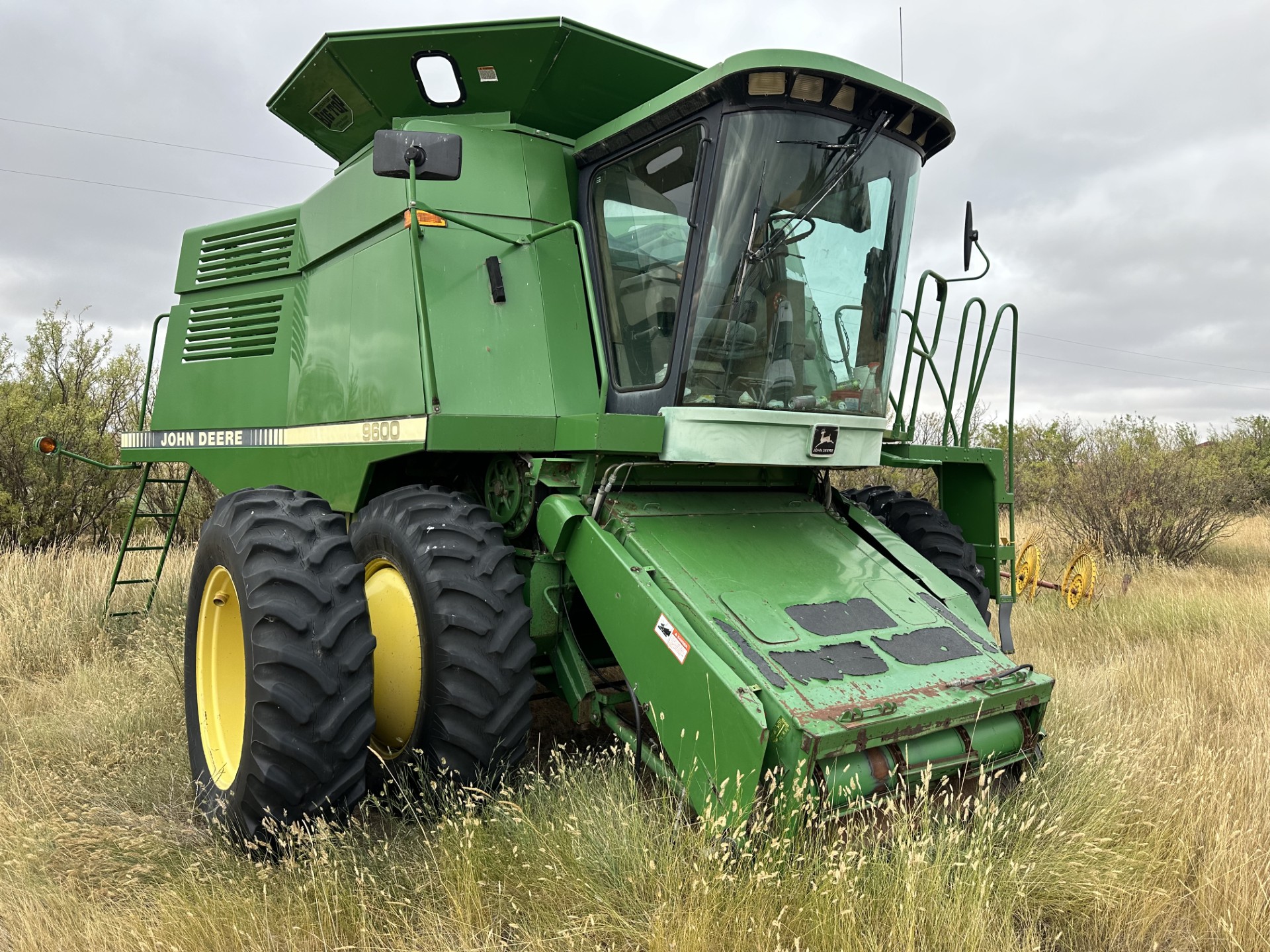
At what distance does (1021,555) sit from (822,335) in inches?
191

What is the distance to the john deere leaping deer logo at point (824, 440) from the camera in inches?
140

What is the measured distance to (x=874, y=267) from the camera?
384cm

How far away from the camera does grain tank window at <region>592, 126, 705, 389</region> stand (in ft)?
11.7

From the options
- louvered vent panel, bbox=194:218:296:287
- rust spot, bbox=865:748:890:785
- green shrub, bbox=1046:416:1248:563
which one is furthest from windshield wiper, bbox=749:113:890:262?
green shrub, bbox=1046:416:1248:563

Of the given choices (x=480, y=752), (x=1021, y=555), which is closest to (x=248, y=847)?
(x=480, y=752)

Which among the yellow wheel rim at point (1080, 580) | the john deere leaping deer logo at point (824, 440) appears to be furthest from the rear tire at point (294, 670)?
the yellow wheel rim at point (1080, 580)

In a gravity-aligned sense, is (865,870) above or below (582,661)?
below

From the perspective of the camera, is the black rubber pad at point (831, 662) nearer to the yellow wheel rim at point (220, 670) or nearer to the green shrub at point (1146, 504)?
the yellow wheel rim at point (220, 670)

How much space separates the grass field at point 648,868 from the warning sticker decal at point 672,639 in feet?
1.62

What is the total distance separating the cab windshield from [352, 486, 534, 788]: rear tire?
0.98 metres

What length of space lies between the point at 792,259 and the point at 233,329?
3.36 meters

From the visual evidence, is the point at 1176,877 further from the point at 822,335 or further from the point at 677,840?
the point at 822,335

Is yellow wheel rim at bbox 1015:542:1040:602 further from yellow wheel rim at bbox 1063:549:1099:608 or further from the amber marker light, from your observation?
the amber marker light

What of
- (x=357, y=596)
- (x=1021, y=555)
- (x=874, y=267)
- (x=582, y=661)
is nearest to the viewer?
(x=357, y=596)
